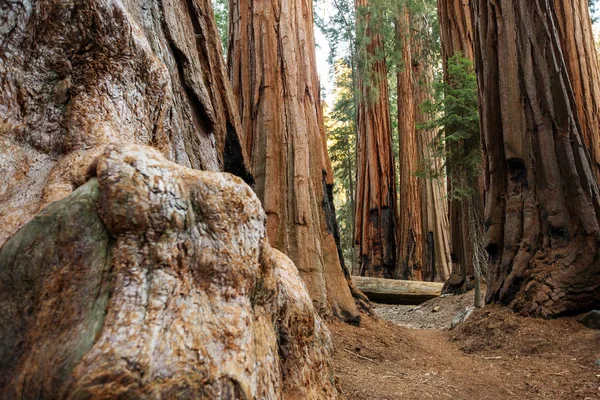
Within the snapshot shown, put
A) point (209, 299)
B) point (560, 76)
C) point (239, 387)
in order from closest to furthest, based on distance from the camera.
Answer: point (239, 387), point (209, 299), point (560, 76)

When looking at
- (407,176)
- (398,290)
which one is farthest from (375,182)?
(398,290)

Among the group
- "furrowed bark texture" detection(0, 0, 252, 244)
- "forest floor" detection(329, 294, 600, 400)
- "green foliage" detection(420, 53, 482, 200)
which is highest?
"green foliage" detection(420, 53, 482, 200)

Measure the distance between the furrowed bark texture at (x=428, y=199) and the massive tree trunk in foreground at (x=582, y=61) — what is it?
19.0 ft

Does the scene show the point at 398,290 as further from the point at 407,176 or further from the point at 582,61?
the point at 582,61

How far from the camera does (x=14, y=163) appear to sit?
2139 mm

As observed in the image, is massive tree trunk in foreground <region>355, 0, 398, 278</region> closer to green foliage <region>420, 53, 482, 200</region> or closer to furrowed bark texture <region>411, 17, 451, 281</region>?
furrowed bark texture <region>411, 17, 451, 281</region>

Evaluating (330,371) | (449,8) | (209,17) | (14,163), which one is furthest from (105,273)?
(449,8)

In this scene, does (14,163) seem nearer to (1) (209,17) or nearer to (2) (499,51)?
(1) (209,17)

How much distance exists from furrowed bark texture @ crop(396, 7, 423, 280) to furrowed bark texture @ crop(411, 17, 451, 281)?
0.19 metres

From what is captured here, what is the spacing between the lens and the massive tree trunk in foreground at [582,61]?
5.79 metres

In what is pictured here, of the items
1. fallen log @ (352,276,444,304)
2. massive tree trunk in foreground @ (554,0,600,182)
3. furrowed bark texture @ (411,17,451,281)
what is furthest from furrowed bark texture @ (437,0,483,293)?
furrowed bark texture @ (411,17,451,281)

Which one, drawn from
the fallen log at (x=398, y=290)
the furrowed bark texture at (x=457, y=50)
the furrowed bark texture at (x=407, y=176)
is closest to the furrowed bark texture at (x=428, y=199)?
the furrowed bark texture at (x=407, y=176)

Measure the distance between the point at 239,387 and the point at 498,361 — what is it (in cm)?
361

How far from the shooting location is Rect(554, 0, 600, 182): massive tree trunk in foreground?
19.0 feet
